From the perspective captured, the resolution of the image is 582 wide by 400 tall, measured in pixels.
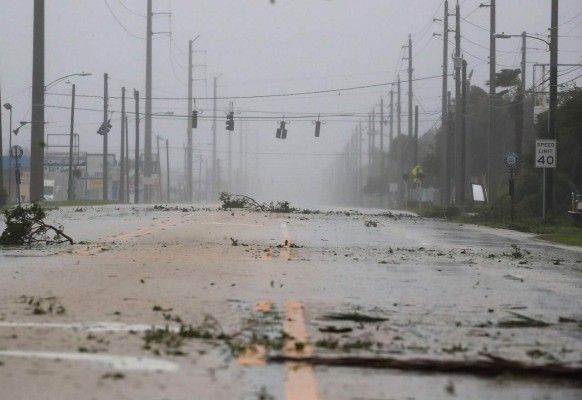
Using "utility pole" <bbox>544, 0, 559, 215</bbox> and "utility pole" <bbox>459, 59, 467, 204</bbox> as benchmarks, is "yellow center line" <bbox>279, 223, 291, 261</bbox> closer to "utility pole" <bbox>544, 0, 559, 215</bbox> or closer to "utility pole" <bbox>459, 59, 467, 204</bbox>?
"utility pole" <bbox>544, 0, 559, 215</bbox>

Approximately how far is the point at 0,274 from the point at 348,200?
17300 centimetres

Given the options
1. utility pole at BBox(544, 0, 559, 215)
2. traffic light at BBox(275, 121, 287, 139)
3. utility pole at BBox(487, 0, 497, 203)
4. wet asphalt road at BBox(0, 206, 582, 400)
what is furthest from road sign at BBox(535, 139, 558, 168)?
traffic light at BBox(275, 121, 287, 139)

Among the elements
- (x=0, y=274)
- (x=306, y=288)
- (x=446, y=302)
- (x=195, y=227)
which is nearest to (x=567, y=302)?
(x=446, y=302)

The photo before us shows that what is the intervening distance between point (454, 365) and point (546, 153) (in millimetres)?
29596

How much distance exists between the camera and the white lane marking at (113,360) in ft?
20.7

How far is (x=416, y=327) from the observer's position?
8.15 m

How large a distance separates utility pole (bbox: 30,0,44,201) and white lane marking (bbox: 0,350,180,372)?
4523 cm

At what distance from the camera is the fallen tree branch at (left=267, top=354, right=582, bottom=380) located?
6414 mm

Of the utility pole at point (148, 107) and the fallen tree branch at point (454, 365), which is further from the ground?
the utility pole at point (148, 107)

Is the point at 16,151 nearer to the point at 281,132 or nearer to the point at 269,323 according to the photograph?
the point at 281,132

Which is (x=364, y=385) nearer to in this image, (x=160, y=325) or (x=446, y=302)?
(x=160, y=325)

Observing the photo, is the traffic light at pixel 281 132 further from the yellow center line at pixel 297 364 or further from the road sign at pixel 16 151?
the yellow center line at pixel 297 364

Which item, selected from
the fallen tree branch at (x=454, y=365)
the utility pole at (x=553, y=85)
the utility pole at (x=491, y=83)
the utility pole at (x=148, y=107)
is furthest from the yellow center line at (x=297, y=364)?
the utility pole at (x=148, y=107)

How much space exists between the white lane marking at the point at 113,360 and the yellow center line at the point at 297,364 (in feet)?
2.65
